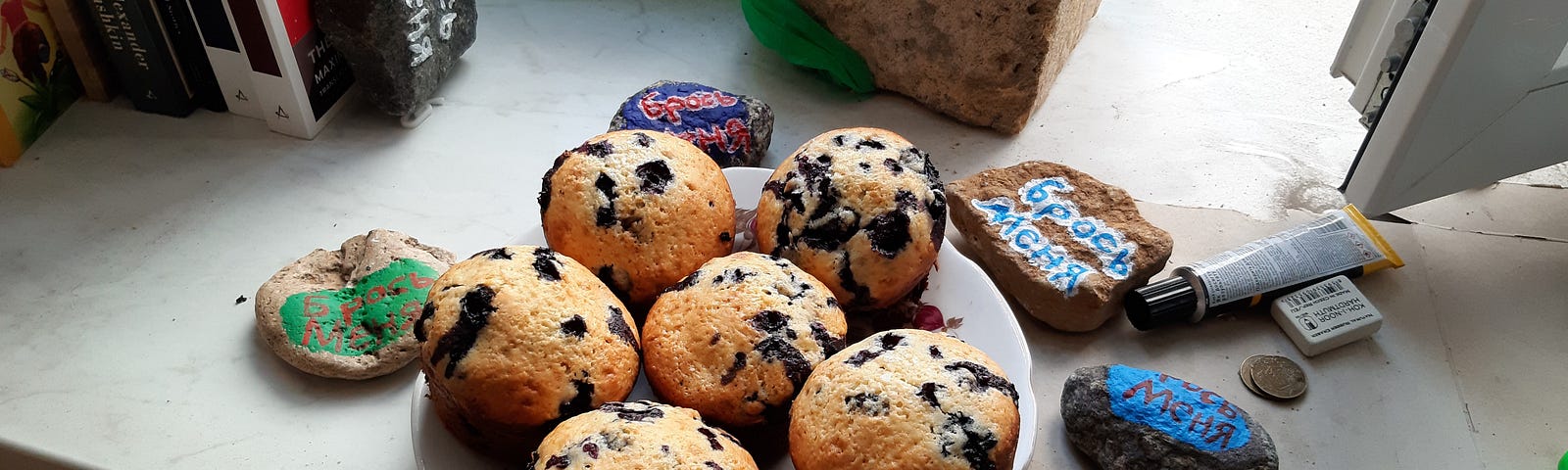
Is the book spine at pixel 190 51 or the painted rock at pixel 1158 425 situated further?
the book spine at pixel 190 51

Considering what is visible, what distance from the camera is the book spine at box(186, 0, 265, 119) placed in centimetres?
100

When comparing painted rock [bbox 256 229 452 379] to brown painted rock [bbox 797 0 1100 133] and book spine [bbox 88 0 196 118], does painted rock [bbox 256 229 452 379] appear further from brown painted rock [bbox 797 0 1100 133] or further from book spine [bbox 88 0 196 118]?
brown painted rock [bbox 797 0 1100 133]

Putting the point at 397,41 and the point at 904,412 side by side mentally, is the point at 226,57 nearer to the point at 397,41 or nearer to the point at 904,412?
the point at 397,41

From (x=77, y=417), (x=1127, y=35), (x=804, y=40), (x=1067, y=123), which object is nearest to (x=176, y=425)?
(x=77, y=417)

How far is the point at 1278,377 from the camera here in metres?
0.91

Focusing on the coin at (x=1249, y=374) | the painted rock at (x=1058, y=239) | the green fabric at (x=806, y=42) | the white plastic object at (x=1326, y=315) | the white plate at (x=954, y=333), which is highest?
the white plate at (x=954, y=333)

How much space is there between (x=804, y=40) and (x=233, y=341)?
2.08 ft

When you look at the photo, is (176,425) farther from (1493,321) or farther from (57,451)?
(1493,321)

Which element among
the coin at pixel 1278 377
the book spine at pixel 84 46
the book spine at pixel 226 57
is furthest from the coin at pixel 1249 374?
the book spine at pixel 84 46

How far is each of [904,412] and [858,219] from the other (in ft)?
0.51

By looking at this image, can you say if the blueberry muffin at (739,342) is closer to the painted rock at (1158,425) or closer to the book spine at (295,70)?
the painted rock at (1158,425)

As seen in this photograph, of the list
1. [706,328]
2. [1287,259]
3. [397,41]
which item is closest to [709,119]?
[397,41]

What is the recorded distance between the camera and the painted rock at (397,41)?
3.33 ft

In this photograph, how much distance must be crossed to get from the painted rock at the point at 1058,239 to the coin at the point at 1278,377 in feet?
0.38
